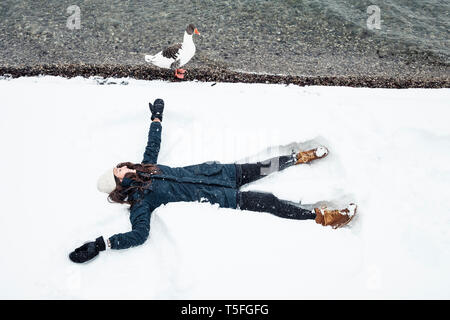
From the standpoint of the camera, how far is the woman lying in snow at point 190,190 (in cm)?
376

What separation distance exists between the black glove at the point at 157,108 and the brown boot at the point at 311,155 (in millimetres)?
1998

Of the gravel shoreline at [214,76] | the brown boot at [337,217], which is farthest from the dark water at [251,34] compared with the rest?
the brown boot at [337,217]

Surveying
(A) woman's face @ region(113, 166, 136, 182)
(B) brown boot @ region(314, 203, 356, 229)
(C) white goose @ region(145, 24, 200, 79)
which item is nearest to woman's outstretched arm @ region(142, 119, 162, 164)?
(A) woman's face @ region(113, 166, 136, 182)

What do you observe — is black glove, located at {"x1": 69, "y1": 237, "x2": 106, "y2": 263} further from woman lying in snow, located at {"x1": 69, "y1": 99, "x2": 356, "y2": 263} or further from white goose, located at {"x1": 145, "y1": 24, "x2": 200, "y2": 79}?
white goose, located at {"x1": 145, "y1": 24, "x2": 200, "y2": 79}

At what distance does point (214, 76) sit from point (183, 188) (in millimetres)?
2653

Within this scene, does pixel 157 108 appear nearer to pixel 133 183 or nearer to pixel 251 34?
pixel 133 183

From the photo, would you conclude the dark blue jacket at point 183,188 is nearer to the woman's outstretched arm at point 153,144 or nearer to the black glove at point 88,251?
the woman's outstretched arm at point 153,144

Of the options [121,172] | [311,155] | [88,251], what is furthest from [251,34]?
[88,251]

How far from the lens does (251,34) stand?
7496 mm
